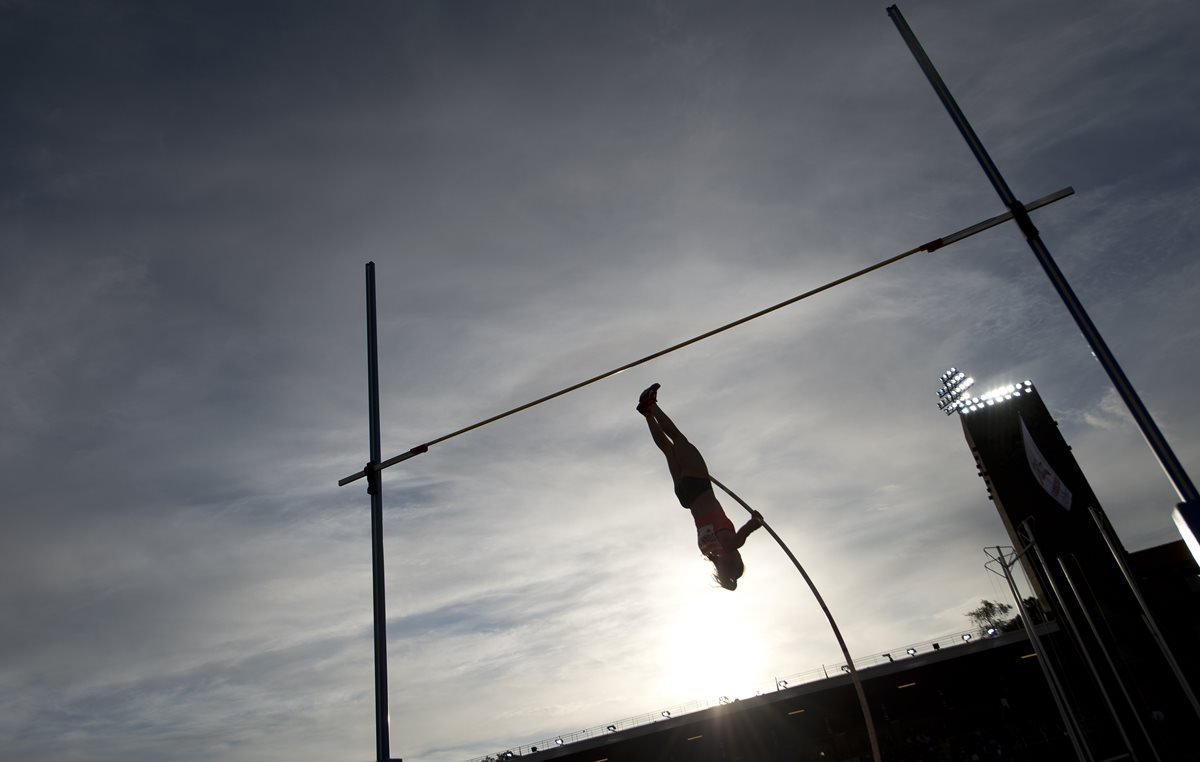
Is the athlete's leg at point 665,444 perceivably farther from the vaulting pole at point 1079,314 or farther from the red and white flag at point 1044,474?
the red and white flag at point 1044,474

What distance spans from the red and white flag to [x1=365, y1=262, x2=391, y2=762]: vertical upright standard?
3109 centimetres

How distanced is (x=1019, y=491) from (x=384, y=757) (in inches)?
1248

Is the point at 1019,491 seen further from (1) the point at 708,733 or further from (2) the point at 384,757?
(2) the point at 384,757

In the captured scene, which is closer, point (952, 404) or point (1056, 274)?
point (1056, 274)

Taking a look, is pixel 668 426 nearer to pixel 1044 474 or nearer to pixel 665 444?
pixel 665 444

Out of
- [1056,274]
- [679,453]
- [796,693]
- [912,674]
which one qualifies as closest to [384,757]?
[679,453]

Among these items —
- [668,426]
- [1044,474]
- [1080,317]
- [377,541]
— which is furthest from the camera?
[1044,474]

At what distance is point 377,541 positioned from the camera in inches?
243

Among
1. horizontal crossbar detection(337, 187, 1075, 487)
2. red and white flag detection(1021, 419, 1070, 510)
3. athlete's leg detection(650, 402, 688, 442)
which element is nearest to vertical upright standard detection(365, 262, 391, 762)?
horizontal crossbar detection(337, 187, 1075, 487)

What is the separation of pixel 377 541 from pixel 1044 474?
31.5 m

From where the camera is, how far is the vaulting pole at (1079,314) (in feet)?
10.8

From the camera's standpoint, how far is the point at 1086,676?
2598cm

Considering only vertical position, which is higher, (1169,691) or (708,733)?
(708,733)

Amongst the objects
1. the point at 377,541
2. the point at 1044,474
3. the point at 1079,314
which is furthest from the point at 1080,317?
the point at 1044,474
